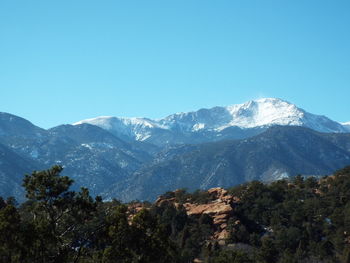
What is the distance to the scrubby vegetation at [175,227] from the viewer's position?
4747cm

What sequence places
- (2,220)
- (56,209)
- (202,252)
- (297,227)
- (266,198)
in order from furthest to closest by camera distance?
1. (266,198)
2. (297,227)
3. (202,252)
4. (56,209)
5. (2,220)

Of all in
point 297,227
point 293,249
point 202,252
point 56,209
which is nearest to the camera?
point 56,209

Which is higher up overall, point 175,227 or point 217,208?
point 217,208

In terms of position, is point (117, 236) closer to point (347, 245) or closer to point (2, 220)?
point (2, 220)

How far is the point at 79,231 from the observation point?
50.5m

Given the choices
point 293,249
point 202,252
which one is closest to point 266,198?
point 293,249

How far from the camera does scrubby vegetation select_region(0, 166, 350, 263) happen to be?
4747cm

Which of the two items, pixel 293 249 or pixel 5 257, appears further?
pixel 293 249

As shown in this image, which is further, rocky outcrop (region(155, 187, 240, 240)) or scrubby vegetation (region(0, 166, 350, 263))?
rocky outcrop (region(155, 187, 240, 240))

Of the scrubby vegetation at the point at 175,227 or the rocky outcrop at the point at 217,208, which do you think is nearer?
the scrubby vegetation at the point at 175,227

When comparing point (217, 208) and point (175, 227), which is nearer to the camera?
point (175, 227)

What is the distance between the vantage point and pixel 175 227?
138 metres

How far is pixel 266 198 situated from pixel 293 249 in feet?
86.2

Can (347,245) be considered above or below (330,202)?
below
